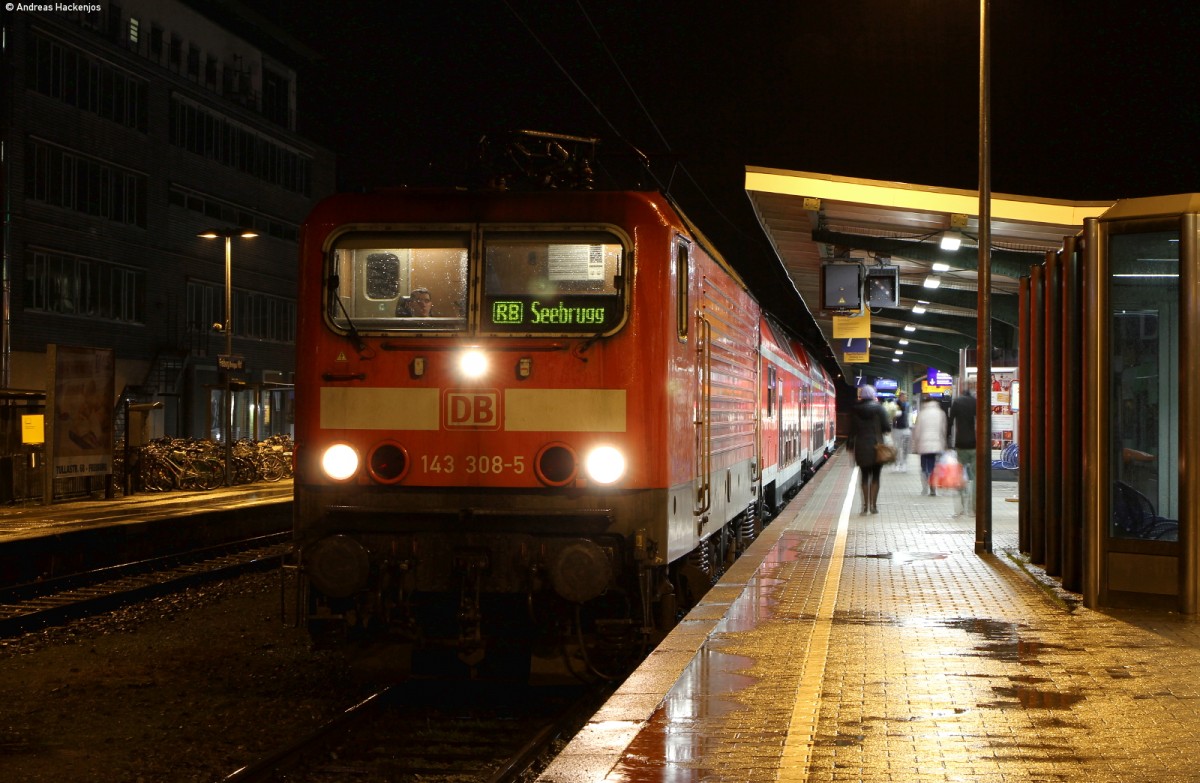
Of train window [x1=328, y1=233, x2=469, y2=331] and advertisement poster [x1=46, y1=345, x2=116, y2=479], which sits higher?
train window [x1=328, y1=233, x2=469, y2=331]

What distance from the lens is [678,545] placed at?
28.1 ft

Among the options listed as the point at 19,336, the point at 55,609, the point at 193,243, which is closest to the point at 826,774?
the point at 55,609

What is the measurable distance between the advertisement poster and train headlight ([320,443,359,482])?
44.0 ft

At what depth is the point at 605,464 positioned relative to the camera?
789 cm

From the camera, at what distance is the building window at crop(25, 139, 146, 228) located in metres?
35.5

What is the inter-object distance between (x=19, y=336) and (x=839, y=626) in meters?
30.7

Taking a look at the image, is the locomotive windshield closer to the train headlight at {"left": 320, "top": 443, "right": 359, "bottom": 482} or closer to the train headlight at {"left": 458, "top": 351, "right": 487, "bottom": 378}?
the train headlight at {"left": 458, "top": 351, "right": 487, "bottom": 378}

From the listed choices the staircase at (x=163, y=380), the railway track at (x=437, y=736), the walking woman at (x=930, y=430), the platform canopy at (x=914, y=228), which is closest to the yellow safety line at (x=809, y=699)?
the railway track at (x=437, y=736)

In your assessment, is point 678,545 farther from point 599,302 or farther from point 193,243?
point 193,243

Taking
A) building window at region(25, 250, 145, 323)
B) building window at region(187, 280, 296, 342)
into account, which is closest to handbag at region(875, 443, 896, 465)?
building window at region(25, 250, 145, 323)

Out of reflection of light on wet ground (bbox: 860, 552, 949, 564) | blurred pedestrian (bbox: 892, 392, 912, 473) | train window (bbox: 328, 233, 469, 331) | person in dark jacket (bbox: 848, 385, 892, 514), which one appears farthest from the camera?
blurred pedestrian (bbox: 892, 392, 912, 473)

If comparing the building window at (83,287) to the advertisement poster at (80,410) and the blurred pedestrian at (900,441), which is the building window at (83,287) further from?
the blurred pedestrian at (900,441)

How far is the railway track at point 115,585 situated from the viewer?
1174 centimetres

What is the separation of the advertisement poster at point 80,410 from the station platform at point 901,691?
1259 centimetres
